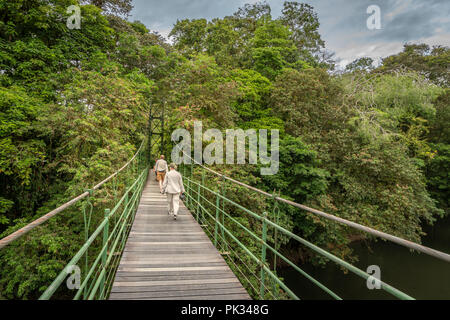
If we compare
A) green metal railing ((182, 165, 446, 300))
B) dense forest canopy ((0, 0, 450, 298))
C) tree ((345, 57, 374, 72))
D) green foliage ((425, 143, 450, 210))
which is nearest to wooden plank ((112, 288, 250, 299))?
green metal railing ((182, 165, 446, 300))

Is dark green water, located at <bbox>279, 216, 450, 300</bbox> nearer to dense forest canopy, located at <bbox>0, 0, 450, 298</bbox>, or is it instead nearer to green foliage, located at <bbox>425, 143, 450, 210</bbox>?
dense forest canopy, located at <bbox>0, 0, 450, 298</bbox>

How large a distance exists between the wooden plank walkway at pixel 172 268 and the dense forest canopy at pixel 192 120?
354cm

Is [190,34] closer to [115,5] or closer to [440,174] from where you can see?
[115,5]

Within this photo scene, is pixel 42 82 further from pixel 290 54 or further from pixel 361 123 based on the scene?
pixel 290 54

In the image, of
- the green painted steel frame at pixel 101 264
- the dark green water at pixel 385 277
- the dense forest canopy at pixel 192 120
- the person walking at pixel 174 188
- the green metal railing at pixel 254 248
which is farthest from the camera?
the dark green water at pixel 385 277

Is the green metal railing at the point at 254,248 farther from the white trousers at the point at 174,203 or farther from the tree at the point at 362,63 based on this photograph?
the tree at the point at 362,63

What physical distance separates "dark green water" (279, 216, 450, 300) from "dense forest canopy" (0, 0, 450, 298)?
70.6 inches

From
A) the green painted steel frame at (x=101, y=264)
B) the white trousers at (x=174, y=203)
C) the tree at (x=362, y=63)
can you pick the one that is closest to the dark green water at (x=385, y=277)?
the white trousers at (x=174, y=203)

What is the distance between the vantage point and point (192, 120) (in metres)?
10.5

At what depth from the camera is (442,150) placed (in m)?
17.3

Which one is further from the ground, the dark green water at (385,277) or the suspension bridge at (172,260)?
the suspension bridge at (172,260)

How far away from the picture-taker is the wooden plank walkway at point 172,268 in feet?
8.84
